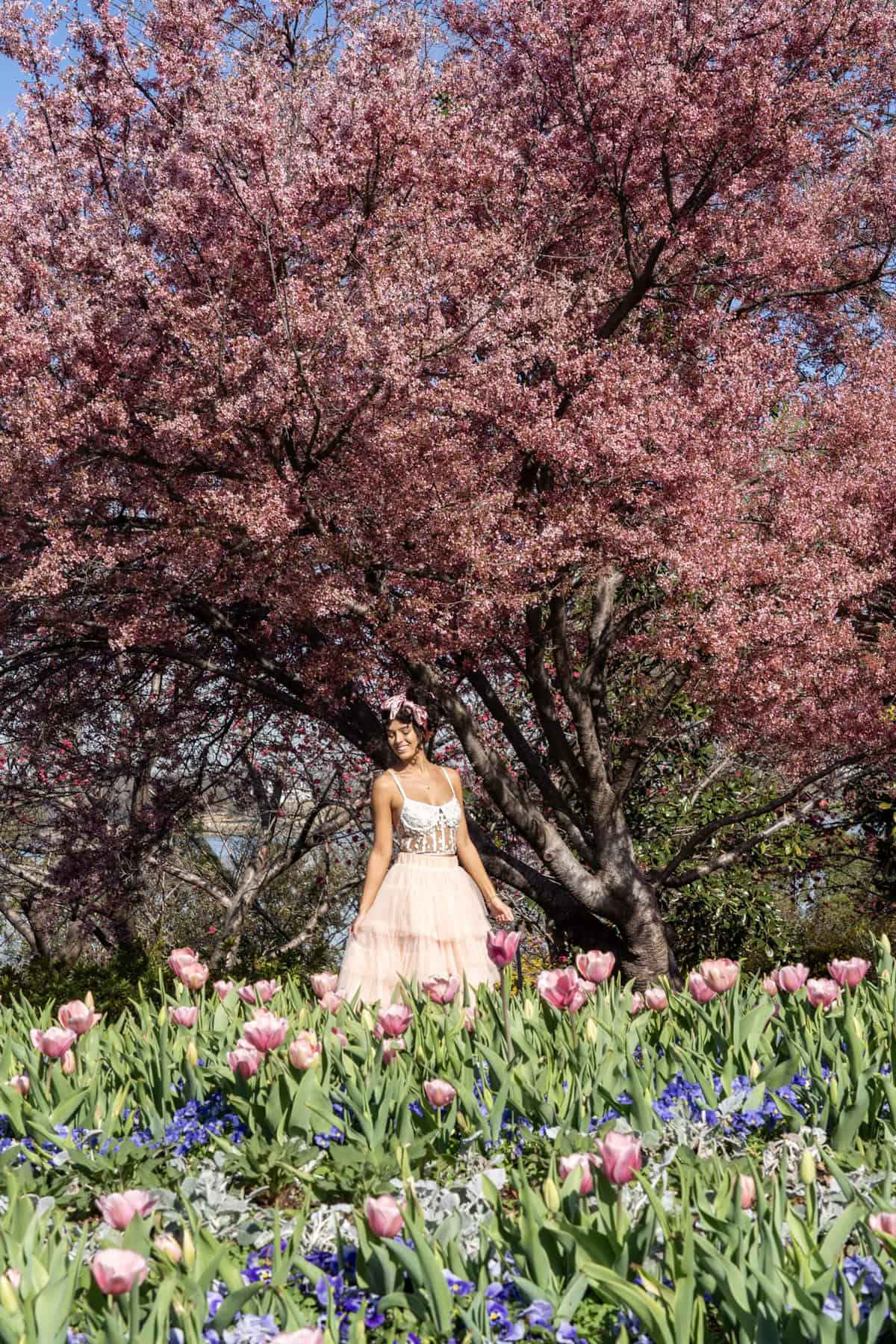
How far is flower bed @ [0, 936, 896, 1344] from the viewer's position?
213 centimetres

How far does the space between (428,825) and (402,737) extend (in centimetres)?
47

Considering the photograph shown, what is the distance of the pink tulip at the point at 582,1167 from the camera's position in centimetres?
245

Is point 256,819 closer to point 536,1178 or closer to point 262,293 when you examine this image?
point 262,293

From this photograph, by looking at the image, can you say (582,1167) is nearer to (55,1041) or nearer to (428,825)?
(55,1041)

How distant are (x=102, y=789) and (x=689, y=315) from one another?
871 cm

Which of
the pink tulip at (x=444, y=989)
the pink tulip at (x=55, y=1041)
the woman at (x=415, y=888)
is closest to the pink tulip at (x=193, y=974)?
the pink tulip at (x=55, y=1041)

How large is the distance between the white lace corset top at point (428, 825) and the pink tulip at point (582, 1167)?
139 inches

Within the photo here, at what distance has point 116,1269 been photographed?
1.96 meters

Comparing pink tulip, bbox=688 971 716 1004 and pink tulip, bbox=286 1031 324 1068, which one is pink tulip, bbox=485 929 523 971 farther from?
pink tulip, bbox=688 971 716 1004

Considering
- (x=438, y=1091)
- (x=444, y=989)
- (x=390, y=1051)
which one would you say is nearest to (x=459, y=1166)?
(x=438, y=1091)

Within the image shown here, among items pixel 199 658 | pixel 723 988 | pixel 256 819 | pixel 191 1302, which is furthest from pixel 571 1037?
pixel 256 819

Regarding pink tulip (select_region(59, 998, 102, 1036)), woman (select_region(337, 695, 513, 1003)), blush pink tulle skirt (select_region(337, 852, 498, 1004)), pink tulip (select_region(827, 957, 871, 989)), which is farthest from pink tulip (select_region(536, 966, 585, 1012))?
blush pink tulle skirt (select_region(337, 852, 498, 1004))

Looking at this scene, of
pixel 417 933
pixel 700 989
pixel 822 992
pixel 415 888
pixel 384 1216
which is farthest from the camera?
pixel 415 888

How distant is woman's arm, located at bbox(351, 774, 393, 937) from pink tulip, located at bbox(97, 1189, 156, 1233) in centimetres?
359
